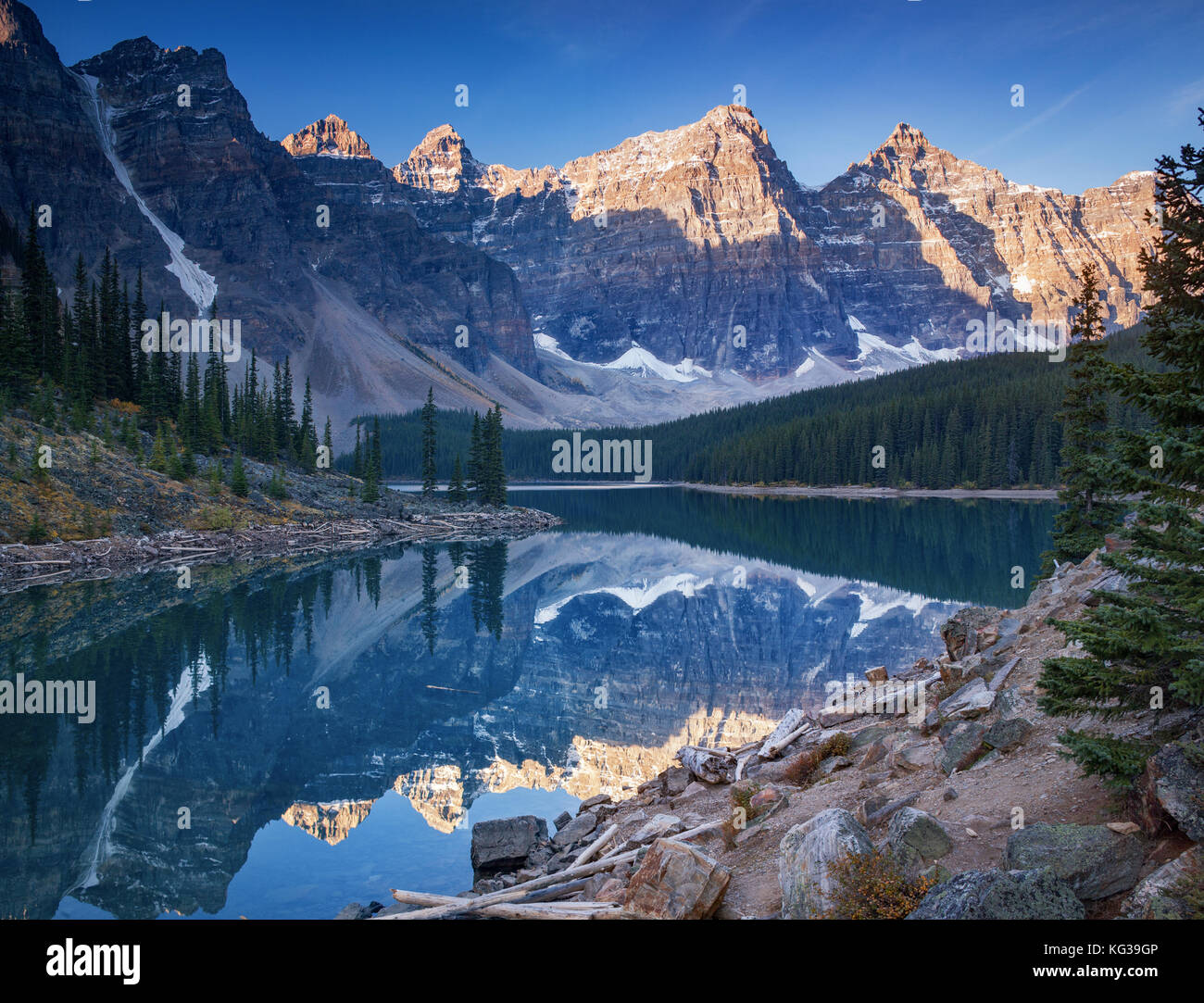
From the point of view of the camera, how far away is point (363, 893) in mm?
11500

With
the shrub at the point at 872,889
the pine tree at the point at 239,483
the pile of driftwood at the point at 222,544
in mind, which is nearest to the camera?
the shrub at the point at 872,889

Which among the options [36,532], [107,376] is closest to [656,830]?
[36,532]

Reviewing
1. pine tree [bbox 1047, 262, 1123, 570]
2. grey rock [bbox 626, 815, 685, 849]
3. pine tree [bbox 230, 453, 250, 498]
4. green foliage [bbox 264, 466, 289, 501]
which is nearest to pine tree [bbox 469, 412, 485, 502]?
green foliage [bbox 264, 466, 289, 501]

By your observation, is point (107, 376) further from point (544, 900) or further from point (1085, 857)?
point (1085, 857)

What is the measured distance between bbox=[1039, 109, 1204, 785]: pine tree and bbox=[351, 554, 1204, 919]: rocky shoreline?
438mm

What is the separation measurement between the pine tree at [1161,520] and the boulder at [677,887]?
366 cm

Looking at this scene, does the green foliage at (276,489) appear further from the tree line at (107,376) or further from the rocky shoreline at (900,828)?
the rocky shoreline at (900,828)

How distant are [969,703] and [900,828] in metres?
5.30

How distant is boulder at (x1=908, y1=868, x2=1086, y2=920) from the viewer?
579 centimetres

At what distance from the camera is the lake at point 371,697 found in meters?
12.7

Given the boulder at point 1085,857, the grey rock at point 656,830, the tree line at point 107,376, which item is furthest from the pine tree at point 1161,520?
the tree line at point 107,376

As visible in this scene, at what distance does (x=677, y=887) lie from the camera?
25.0 ft
